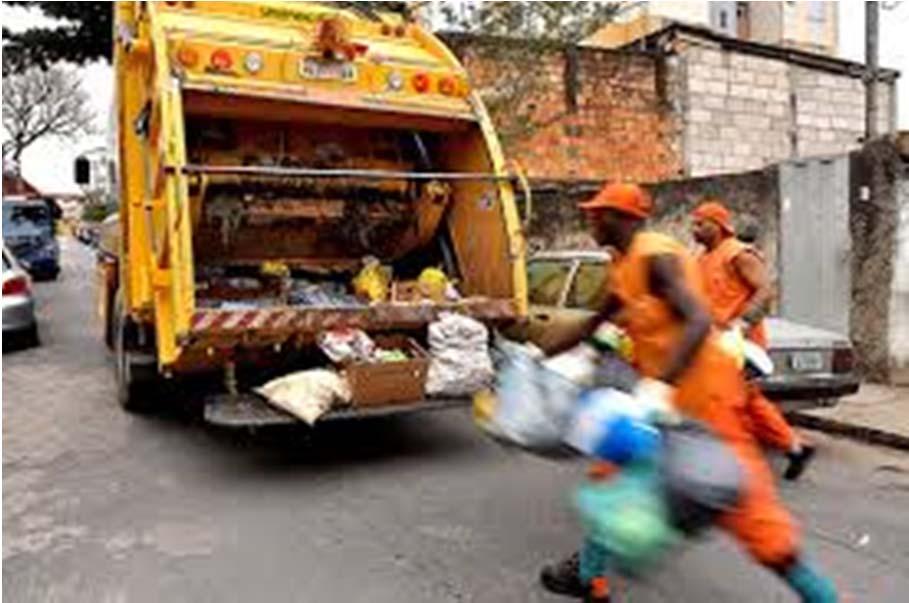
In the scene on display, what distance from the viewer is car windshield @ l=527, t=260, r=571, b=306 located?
8594 millimetres

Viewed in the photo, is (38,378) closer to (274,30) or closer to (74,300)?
(274,30)

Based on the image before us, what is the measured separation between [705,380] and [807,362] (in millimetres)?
3655

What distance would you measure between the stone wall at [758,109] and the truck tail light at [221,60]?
14537 mm

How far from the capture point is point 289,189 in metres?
7.88

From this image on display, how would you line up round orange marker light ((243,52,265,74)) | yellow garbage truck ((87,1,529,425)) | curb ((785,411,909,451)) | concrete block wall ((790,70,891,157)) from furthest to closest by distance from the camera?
concrete block wall ((790,70,891,157)) < curb ((785,411,909,451)) < round orange marker light ((243,52,265,74)) < yellow garbage truck ((87,1,529,425))

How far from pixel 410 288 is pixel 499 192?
2.75 ft

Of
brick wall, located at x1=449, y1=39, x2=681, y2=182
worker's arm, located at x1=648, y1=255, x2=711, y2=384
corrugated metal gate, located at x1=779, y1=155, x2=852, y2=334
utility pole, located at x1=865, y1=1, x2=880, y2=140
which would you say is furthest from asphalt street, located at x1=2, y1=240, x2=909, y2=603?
A: brick wall, located at x1=449, y1=39, x2=681, y2=182

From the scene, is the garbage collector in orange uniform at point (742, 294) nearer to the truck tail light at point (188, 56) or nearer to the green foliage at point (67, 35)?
the truck tail light at point (188, 56)

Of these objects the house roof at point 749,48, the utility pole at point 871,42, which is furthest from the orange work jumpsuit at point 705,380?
the house roof at point 749,48

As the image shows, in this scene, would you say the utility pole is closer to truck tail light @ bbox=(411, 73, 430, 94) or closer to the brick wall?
the brick wall

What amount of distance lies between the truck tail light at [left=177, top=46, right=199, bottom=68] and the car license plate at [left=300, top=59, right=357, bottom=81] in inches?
26.3

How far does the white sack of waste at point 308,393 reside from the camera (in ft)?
20.6

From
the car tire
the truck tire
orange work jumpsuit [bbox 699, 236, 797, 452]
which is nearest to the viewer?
orange work jumpsuit [bbox 699, 236, 797, 452]

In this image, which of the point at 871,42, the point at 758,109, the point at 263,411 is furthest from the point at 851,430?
the point at 758,109
